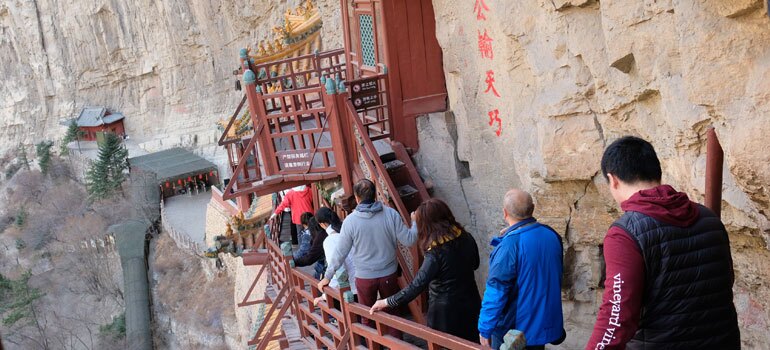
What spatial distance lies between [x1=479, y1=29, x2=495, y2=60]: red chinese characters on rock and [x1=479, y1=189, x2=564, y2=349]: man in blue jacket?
9.25 ft

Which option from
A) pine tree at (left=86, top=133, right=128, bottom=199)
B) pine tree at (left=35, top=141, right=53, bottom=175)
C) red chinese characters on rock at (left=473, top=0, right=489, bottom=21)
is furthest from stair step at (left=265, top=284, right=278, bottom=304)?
pine tree at (left=35, top=141, right=53, bottom=175)

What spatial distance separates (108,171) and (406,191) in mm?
29924

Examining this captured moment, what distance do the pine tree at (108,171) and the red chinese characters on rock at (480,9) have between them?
29724 mm

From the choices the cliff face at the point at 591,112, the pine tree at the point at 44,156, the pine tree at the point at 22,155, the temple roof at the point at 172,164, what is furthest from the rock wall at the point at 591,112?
the pine tree at the point at 22,155

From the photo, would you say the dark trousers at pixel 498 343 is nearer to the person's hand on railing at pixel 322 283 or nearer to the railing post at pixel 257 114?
the person's hand on railing at pixel 322 283

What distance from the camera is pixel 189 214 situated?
2820 centimetres

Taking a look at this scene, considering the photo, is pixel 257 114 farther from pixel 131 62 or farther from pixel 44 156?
pixel 44 156

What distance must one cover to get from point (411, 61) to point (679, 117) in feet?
13.1

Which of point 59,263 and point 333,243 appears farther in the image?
point 59,263

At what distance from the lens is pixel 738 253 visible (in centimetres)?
409

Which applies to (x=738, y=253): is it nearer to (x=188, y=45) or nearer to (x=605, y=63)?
(x=605, y=63)

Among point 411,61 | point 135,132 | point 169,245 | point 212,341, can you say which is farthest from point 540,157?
point 135,132

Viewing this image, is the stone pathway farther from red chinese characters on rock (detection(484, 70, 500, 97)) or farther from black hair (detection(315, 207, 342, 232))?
black hair (detection(315, 207, 342, 232))

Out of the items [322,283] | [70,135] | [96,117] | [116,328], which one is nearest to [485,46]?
[322,283]
